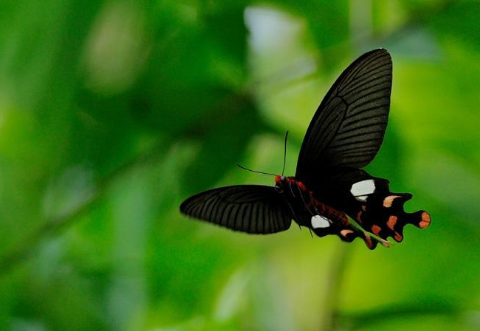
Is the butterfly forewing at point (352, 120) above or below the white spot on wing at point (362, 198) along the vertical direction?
above

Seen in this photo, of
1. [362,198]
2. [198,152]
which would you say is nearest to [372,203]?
[362,198]


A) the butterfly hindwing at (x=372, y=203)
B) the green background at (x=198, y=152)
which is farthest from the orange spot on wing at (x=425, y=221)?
the green background at (x=198, y=152)

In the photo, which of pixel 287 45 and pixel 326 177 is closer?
pixel 326 177

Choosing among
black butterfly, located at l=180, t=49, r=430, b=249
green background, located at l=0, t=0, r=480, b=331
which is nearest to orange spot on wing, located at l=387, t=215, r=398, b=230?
black butterfly, located at l=180, t=49, r=430, b=249

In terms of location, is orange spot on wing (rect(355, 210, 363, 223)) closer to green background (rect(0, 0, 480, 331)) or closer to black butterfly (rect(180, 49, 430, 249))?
black butterfly (rect(180, 49, 430, 249))

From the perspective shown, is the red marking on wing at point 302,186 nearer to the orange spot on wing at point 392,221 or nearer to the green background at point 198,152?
the orange spot on wing at point 392,221

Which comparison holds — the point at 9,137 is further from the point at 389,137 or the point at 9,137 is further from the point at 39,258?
the point at 389,137

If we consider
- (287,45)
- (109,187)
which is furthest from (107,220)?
(287,45)

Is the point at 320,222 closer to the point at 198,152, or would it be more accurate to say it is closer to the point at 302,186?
the point at 302,186
